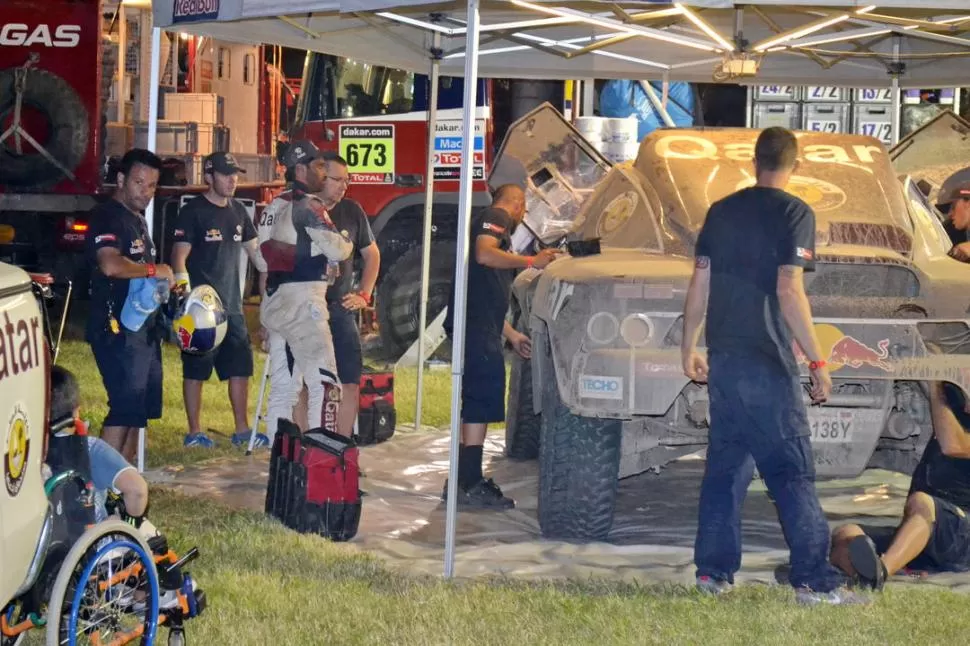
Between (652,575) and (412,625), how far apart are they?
1.56 meters

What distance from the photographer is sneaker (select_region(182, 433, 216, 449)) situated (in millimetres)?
10312

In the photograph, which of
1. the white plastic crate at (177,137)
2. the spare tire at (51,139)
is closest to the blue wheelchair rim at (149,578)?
the spare tire at (51,139)

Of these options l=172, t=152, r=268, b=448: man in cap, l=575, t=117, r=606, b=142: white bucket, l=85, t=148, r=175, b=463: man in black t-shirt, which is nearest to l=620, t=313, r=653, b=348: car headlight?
l=85, t=148, r=175, b=463: man in black t-shirt

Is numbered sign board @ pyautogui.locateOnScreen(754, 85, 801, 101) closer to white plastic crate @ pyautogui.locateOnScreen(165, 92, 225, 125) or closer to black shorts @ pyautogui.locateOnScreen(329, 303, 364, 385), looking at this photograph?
white plastic crate @ pyautogui.locateOnScreen(165, 92, 225, 125)

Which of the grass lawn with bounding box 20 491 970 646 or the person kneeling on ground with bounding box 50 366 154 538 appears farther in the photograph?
the grass lawn with bounding box 20 491 970 646

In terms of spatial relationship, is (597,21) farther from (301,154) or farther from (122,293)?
(122,293)

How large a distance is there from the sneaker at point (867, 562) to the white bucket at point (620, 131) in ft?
26.2

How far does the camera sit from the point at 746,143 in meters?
8.95

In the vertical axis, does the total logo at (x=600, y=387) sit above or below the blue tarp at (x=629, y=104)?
below

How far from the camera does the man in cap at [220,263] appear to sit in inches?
397

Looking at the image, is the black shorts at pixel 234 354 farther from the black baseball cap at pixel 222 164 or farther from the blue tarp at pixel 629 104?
the blue tarp at pixel 629 104

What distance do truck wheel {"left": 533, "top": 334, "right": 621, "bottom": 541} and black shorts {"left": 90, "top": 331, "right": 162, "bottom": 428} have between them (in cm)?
215

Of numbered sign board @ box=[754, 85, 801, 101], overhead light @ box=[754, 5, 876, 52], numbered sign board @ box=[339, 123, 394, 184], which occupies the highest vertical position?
numbered sign board @ box=[754, 85, 801, 101]

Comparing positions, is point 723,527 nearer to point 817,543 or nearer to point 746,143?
point 817,543
